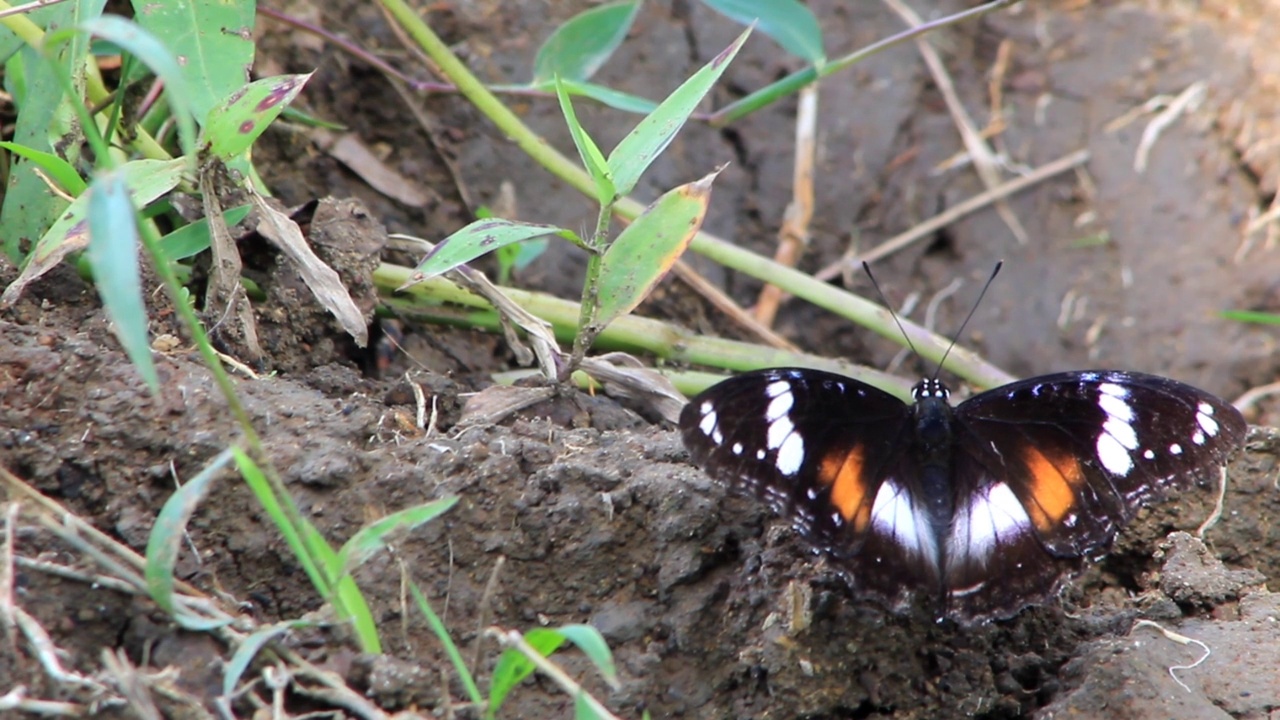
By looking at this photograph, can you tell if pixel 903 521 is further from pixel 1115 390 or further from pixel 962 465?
pixel 1115 390

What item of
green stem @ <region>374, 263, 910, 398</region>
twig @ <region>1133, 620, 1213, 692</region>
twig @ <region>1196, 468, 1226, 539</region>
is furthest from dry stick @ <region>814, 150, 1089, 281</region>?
twig @ <region>1133, 620, 1213, 692</region>

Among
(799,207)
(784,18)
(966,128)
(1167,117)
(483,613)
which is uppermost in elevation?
(1167,117)

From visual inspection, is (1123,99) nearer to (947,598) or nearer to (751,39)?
(751,39)

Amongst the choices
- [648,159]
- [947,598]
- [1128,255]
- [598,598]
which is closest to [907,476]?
[947,598]

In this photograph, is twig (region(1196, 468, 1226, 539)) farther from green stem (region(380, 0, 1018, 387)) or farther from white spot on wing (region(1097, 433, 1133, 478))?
green stem (region(380, 0, 1018, 387))

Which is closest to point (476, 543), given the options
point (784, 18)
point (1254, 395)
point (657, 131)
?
point (657, 131)
